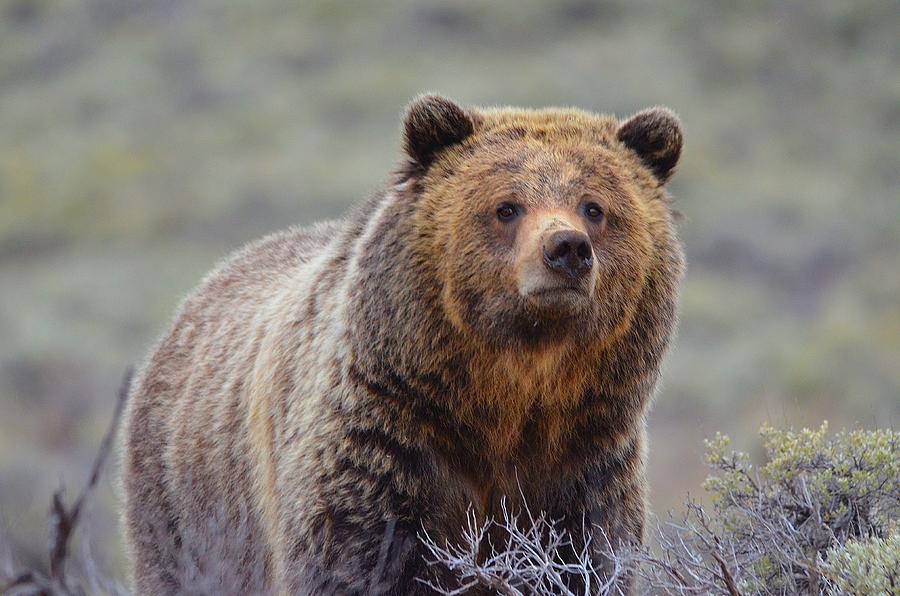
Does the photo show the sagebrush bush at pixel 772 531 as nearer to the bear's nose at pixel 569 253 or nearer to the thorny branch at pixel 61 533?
the bear's nose at pixel 569 253

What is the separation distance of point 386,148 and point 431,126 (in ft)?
79.0

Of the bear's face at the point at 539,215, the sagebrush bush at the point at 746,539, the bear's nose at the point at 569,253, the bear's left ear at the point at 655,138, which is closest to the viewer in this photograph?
the sagebrush bush at the point at 746,539

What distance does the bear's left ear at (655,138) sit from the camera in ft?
19.7

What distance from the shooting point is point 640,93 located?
102ft

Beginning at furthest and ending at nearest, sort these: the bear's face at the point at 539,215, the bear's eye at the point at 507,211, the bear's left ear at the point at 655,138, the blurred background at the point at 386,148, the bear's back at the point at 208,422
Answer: the blurred background at the point at 386,148 < the bear's back at the point at 208,422 < the bear's left ear at the point at 655,138 < the bear's eye at the point at 507,211 < the bear's face at the point at 539,215

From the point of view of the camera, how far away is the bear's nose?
501 cm

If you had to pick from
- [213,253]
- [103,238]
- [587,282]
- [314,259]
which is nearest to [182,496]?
[314,259]

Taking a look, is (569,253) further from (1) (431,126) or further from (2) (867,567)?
(2) (867,567)

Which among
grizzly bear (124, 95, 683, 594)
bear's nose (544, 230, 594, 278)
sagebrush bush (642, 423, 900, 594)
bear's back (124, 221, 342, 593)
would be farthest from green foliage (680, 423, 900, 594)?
bear's back (124, 221, 342, 593)

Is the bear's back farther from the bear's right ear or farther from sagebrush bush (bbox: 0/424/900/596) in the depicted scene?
the bear's right ear

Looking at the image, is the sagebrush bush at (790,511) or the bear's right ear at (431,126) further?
the bear's right ear at (431,126)

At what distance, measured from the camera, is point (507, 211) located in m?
5.53

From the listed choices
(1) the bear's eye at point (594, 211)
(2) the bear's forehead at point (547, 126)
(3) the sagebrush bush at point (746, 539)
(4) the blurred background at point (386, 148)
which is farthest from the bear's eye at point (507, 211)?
(4) the blurred background at point (386, 148)

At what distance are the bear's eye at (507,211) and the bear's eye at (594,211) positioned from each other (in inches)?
11.1
